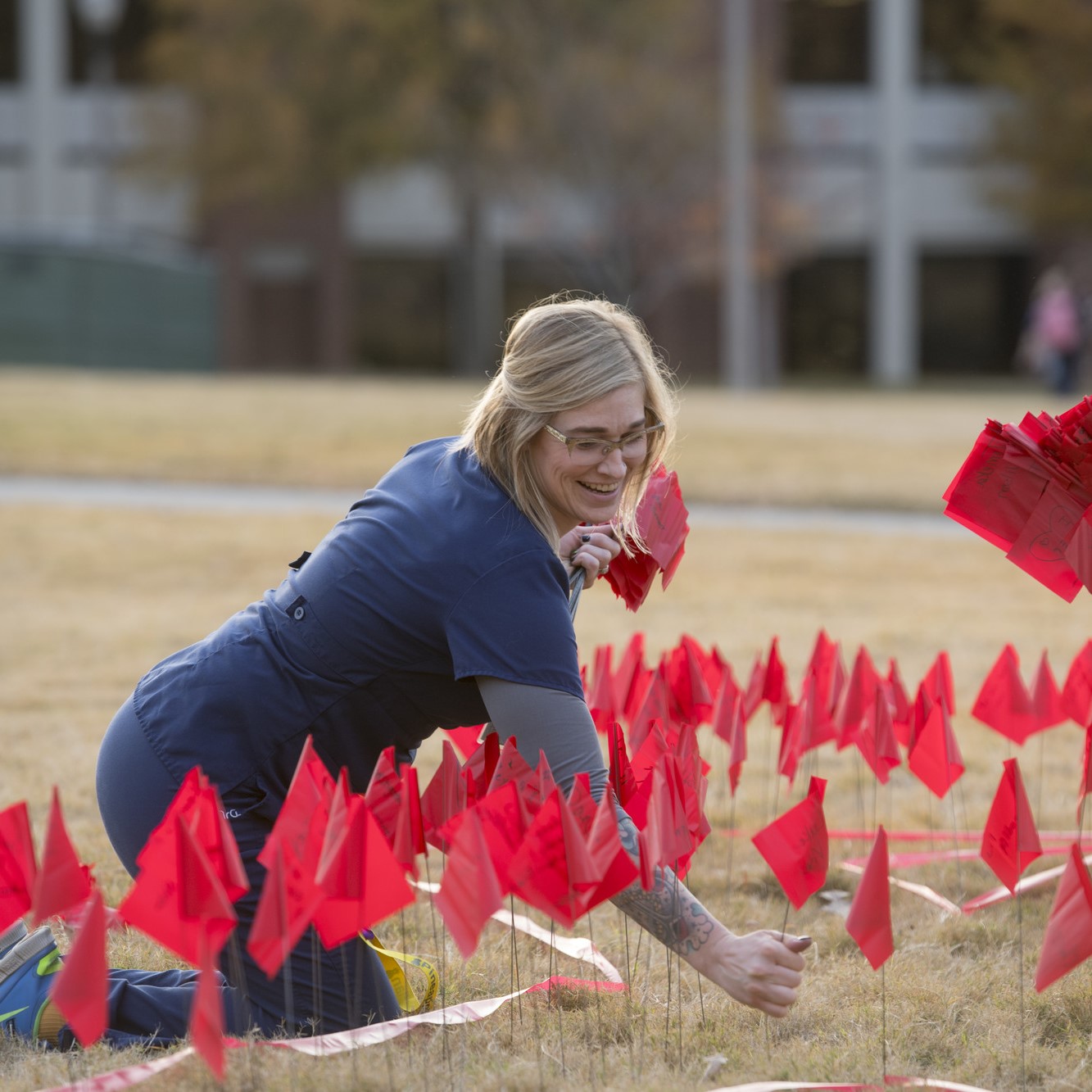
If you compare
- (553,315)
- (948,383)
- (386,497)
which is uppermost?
(553,315)

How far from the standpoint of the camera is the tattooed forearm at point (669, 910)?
2.68 m

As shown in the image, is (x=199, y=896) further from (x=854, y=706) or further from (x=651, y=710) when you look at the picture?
(x=854, y=706)

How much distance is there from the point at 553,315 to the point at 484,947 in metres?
1.46

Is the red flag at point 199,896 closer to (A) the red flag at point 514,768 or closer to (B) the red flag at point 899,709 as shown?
(A) the red flag at point 514,768

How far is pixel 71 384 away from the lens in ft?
60.5

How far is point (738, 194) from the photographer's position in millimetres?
28891

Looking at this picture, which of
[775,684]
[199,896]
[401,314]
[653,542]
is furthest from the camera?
[401,314]

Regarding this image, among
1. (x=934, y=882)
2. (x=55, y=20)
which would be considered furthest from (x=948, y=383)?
(x=934, y=882)

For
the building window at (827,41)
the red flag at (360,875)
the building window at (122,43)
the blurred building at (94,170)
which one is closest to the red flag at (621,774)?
the red flag at (360,875)

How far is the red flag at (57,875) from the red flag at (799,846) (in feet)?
3.61

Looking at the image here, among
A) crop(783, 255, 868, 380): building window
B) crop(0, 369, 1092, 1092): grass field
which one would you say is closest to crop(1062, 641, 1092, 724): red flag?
crop(0, 369, 1092, 1092): grass field

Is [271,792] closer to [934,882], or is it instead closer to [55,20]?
[934,882]

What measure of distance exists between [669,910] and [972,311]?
3597cm

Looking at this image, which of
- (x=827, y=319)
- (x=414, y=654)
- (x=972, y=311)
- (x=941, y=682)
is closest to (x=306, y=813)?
(x=414, y=654)
